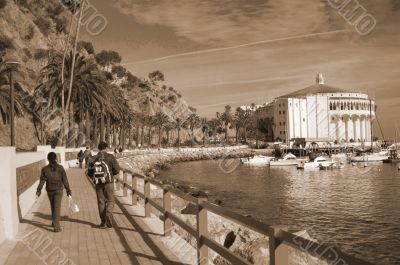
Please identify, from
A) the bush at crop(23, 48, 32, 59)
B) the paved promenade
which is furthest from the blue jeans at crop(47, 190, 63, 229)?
the bush at crop(23, 48, 32, 59)

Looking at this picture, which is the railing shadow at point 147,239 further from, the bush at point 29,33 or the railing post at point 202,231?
the bush at point 29,33

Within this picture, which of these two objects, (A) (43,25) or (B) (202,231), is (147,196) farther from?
(A) (43,25)

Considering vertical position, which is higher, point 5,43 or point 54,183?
point 5,43

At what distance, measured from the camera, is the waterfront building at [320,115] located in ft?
538

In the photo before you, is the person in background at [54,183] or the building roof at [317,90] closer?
the person in background at [54,183]

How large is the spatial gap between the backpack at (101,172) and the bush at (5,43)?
79.1m

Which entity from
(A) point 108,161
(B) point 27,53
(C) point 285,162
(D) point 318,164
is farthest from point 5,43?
(A) point 108,161

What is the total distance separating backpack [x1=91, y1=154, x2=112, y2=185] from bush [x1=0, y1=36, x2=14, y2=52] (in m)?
79.1

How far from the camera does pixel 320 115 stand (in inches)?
6560

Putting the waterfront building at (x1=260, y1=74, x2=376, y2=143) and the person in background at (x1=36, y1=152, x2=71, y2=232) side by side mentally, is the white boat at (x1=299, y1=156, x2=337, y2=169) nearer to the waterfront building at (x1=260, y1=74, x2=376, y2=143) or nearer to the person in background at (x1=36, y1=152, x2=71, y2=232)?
the person in background at (x1=36, y1=152, x2=71, y2=232)

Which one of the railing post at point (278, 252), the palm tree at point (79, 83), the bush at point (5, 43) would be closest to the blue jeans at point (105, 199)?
the railing post at point (278, 252)

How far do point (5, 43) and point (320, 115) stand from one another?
111m

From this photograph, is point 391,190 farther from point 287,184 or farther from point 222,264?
point 222,264

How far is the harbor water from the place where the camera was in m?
23.6
